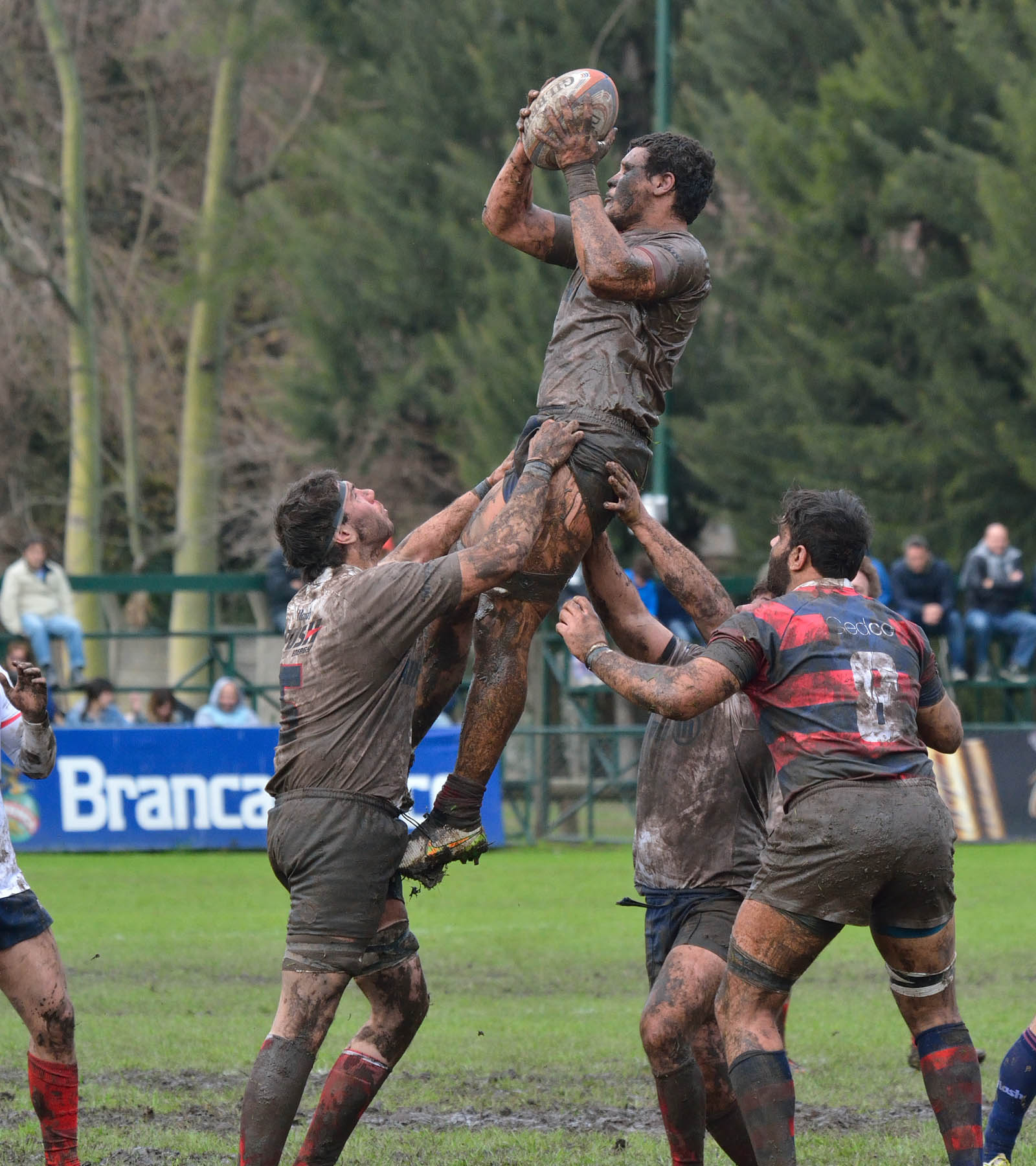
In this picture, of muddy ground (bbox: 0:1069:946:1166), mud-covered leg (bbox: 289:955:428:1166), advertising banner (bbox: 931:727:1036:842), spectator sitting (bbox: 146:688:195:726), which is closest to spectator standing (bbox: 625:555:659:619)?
advertising banner (bbox: 931:727:1036:842)

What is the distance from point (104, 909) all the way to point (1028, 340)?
11667mm

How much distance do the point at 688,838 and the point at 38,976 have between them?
89.4 inches

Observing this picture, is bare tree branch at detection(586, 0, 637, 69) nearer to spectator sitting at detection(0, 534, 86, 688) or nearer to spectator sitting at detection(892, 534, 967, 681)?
spectator sitting at detection(892, 534, 967, 681)

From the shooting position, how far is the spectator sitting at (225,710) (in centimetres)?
1642

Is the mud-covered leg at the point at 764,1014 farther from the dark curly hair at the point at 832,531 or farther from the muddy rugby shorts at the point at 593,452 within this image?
the muddy rugby shorts at the point at 593,452

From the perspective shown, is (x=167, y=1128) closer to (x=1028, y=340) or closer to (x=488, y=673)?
(x=488, y=673)

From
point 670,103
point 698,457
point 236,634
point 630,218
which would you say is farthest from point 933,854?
point 670,103

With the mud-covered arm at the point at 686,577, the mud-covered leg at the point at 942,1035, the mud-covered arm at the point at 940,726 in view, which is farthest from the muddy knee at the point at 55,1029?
the mud-covered arm at the point at 940,726

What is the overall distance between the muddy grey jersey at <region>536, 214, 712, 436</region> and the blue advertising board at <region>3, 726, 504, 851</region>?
9545mm

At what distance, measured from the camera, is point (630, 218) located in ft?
19.6

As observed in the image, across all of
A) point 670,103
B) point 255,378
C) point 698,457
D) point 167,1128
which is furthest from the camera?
point 255,378

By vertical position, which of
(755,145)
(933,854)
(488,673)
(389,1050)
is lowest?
(389,1050)

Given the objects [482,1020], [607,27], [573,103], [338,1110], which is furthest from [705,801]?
[607,27]

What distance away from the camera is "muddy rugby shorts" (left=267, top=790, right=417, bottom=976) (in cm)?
545
